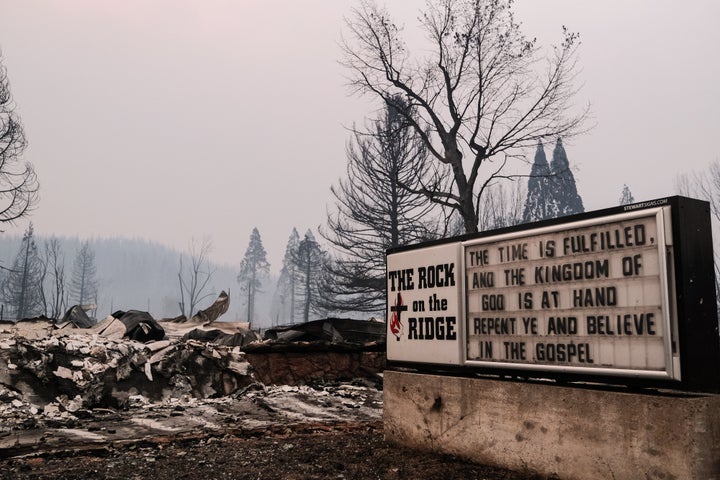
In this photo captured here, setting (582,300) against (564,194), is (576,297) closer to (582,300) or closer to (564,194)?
(582,300)

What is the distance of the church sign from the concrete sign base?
185mm

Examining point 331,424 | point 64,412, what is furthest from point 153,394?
point 331,424

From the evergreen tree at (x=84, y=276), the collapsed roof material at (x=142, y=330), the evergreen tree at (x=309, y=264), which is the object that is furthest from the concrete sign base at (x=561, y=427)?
the evergreen tree at (x=84, y=276)

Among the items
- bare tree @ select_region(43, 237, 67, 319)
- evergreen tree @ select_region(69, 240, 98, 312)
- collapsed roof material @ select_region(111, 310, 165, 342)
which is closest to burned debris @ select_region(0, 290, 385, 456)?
collapsed roof material @ select_region(111, 310, 165, 342)

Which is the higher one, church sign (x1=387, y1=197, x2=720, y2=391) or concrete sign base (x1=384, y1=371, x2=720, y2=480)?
church sign (x1=387, y1=197, x2=720, y2=391)

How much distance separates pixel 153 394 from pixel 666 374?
10.2m

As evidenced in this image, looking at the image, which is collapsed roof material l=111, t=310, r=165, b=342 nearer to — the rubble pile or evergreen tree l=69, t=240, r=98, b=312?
the rubble pile

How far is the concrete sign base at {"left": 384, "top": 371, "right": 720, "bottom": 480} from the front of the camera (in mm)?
4332

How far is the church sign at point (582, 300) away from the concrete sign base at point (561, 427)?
0.18m

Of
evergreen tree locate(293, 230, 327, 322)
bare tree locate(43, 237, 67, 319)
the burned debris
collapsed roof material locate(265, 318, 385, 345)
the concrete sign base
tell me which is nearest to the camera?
the concrete sign base

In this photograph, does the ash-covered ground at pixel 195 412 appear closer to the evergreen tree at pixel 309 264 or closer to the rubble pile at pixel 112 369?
the rubble pile at pixel 112 369

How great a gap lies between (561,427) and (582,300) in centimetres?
114

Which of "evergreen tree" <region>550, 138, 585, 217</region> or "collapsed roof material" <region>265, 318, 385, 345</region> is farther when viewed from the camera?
"evergreen tree" <region>550, 138, 585, 217</region>

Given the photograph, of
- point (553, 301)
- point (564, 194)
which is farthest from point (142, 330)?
point (564, 194)
